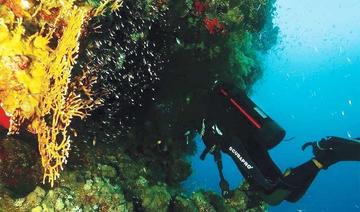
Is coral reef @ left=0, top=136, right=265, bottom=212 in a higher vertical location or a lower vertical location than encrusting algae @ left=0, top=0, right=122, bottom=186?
lower

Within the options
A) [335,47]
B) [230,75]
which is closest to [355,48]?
[335,47]

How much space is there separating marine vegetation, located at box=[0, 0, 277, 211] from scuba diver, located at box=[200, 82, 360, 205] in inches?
13.6

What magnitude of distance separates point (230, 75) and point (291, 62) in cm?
13123

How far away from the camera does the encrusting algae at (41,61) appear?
3.76 meters

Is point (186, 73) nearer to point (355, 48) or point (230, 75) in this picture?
point (230, 75)

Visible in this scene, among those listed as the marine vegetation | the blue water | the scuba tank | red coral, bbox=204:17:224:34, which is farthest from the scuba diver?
the blue water

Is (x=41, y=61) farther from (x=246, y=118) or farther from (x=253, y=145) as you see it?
(x=253, y=145)

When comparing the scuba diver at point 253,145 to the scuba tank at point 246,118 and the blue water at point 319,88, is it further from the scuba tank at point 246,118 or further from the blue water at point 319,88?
the blue water at point 319,88

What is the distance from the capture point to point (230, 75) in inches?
293

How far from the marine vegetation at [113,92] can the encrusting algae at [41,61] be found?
1 centimetres

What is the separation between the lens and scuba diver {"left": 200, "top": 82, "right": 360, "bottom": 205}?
554cm

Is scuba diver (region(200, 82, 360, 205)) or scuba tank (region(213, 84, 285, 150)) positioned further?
scuba diver (region(200, 82, 360, 205))

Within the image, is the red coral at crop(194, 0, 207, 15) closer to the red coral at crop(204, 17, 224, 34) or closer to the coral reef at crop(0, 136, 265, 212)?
the red coral at crop(204, 17, 224, 34)

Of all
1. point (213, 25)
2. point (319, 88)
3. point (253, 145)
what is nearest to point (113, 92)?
point (213, 25)
